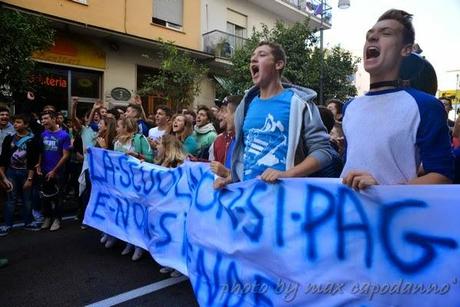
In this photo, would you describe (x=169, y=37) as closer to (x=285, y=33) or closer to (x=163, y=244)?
(x=285, y=33)

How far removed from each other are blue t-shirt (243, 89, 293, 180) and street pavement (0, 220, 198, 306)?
5.15 feet

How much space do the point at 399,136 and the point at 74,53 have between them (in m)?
12.8

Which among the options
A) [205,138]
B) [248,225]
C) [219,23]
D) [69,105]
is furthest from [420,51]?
[219,23]

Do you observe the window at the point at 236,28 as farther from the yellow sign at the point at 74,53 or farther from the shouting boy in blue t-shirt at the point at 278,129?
the shouting boy in blue t-shirt at the point at 278,129

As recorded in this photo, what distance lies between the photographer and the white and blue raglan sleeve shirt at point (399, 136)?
1598 mm

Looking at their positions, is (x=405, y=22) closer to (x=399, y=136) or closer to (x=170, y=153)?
(x=399, y=136)

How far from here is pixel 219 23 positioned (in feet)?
58.7

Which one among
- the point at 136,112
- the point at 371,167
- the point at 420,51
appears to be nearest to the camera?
the point at 371,167

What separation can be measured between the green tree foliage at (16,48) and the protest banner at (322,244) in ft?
18.4

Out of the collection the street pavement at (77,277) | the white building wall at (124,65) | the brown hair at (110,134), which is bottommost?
the street pavement at (77,277)

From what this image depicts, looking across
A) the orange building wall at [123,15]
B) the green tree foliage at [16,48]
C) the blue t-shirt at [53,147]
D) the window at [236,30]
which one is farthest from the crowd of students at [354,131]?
the window at [236,30]

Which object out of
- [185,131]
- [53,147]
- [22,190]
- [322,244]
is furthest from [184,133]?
[322,244]

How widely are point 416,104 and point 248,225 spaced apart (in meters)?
1.10

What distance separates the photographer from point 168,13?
15719 millimetres
